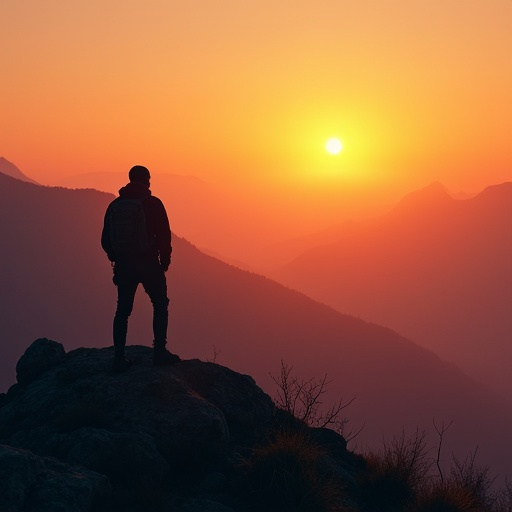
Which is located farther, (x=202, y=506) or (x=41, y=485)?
(x=202, y=506)

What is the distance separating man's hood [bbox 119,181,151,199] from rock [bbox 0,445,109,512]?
368cm

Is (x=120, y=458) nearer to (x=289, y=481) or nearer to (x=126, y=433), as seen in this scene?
(x=126, y=433)

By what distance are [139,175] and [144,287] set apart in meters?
1.52

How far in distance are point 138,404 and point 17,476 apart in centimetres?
268

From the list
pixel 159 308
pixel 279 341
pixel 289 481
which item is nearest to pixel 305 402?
pixel 159 308

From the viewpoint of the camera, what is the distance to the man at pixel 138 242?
9.05 meters

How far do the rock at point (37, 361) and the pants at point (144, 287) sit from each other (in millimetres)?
1914

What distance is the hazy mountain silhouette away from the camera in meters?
168

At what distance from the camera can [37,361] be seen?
11.0 meters

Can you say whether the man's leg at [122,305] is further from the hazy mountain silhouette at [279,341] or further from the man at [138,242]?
the hazy mountain silhouette at [279,341]

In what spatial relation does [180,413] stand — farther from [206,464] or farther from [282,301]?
[282,301]

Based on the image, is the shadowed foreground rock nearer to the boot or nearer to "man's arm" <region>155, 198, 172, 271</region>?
the boot

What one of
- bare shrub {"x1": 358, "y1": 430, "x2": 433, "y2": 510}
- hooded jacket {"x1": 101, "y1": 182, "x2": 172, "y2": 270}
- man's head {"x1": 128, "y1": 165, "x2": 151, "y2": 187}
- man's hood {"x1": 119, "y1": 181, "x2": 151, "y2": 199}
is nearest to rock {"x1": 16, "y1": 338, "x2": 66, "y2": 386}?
hooded jacket {"x1": 101, "y1": 182, "x2": 172, "y2": 270}

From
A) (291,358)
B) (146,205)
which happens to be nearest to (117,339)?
(146,205)
